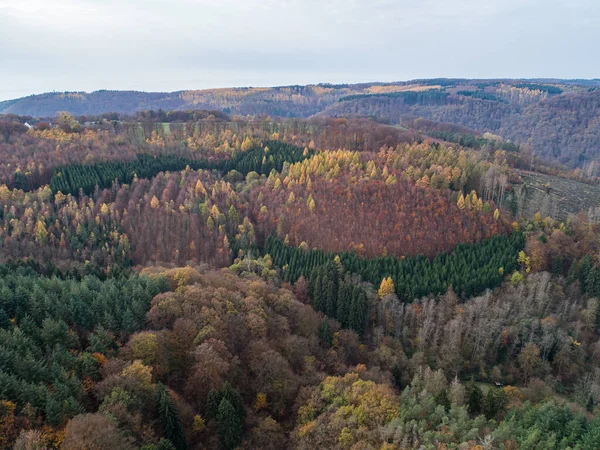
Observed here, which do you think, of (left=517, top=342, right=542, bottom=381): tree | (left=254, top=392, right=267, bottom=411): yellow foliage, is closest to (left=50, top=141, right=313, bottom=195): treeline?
(left=517, top=342, right=542, bottom=381): tree

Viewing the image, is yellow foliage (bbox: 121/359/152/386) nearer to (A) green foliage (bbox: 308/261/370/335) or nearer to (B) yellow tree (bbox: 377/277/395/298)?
(A) green foliage (bbox: 308/261/370/335)

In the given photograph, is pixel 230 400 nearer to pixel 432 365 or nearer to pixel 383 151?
pixel 432 365

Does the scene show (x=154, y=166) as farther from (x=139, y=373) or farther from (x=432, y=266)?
(x=139, y=373)

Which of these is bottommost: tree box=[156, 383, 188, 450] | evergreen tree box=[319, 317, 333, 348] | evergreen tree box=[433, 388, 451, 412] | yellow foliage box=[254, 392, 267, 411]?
evergreen tree box=[319, 317, 333, 348]

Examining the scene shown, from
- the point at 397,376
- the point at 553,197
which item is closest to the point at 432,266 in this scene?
the point at 397,376

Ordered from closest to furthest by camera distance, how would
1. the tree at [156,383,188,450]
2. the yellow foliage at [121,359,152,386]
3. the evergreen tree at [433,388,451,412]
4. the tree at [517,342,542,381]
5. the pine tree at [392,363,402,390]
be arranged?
the tree at [156,383,188,450] → the yellow foliage at [121,359,152,386] → the evergreen tree at [433,388,451,412] → the pine tree at [392,363,402,390] → the tree at [517,342,542,381]

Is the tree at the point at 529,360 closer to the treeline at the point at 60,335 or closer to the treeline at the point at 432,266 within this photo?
the treeline at the point at 432,266

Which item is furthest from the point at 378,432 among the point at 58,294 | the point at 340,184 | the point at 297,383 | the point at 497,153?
the point at 497,153
